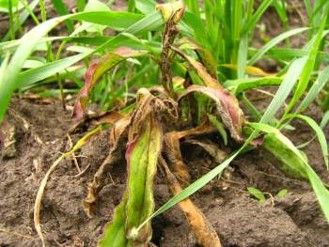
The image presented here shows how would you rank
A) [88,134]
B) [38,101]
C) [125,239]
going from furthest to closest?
1. [38,101]
2. [88,134]
3. [125,239]

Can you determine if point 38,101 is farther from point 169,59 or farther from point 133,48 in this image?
point 169,59

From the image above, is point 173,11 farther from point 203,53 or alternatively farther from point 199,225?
point 199,225

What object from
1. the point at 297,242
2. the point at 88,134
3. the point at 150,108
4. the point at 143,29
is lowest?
the point at 297,242

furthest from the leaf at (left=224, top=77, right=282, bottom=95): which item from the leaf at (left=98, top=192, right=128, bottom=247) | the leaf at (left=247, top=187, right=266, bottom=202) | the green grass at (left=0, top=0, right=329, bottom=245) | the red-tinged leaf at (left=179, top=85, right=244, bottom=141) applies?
the leaf at (left=98, top=192, right=128, bottom=247)

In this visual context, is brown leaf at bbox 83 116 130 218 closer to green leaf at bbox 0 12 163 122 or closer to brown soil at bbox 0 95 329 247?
brown soil at bbox 0 95 329 247

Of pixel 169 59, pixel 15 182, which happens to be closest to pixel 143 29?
pixel 169 59

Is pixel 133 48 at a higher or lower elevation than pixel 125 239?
higher
